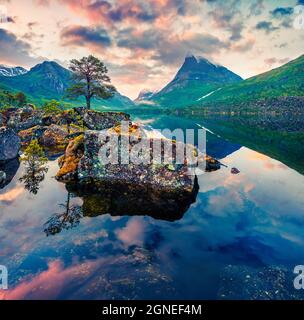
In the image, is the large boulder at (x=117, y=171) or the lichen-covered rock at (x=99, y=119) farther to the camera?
the lichen-covered rock at (x=99, y=119)

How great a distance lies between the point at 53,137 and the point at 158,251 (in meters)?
36.5

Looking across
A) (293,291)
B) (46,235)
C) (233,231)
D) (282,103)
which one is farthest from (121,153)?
(282,103)

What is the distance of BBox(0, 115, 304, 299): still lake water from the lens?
939 cm

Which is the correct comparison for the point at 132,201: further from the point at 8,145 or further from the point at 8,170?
the point at 8,145

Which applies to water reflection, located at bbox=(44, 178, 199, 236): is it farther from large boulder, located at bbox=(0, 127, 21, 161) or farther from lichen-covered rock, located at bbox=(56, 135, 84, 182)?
large boulder, located at bbox=(0, 127, 21, 161)

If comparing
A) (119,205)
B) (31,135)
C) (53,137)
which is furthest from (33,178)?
(31,135)

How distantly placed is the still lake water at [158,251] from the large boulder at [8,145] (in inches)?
513

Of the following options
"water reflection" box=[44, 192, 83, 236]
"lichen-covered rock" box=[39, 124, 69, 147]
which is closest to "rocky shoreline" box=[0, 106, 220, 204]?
"water reflection" box=[44, 192, 83, 236]

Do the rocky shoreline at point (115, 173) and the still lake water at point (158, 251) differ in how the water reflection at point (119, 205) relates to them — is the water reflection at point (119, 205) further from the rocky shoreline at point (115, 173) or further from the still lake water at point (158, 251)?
the still lake water at point (158, 251)

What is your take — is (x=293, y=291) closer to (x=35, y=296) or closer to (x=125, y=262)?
(x=125, y=262)

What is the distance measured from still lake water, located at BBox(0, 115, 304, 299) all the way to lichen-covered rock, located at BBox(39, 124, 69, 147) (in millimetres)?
23459

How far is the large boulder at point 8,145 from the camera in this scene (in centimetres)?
2956

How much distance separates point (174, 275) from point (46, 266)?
5.61 meters

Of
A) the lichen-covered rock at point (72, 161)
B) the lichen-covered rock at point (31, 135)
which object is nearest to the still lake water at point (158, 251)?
the lichen-covered rock at point (72, 161)
